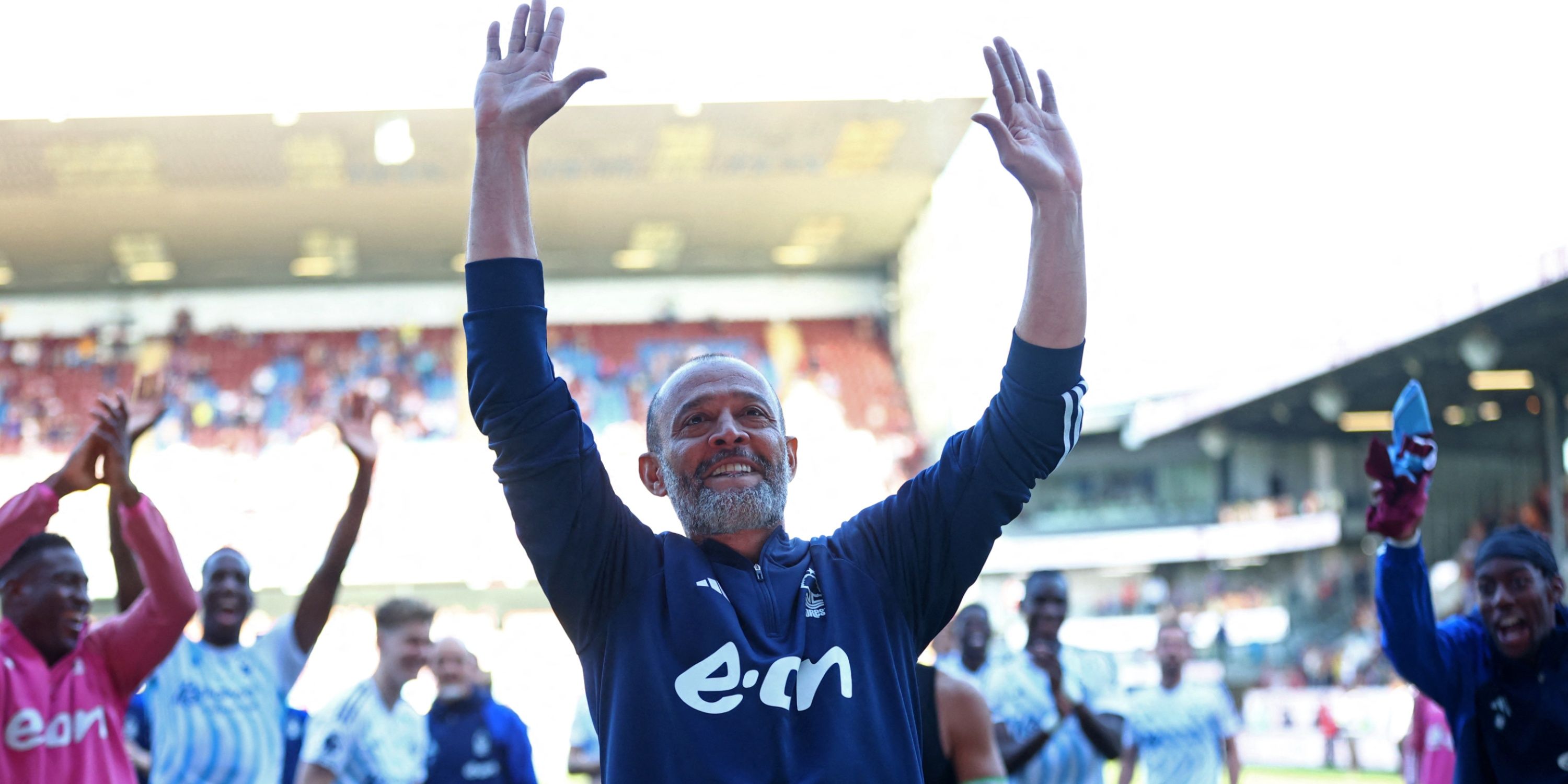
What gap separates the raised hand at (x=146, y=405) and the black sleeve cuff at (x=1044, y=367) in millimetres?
2948

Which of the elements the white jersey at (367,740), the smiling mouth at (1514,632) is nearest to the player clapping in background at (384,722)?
the white jersey at (367,740)

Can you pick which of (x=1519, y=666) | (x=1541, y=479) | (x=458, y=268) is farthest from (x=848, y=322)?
(x=1519, y=666)

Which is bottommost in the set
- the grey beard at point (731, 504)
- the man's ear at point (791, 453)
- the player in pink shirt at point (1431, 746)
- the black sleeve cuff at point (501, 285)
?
the player in pink shirt at point (1431, 746)

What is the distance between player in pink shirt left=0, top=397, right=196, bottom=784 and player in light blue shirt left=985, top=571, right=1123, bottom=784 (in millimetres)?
→ 4160

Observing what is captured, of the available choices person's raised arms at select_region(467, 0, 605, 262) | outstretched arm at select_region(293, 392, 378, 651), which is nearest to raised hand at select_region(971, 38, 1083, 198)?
person's raised arms at select_region(467, 0, 605, 262)

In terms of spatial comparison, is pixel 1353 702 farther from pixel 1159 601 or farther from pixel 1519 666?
pixel 1519 666

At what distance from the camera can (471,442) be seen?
99.9 feet

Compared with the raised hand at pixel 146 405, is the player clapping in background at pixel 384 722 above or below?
below

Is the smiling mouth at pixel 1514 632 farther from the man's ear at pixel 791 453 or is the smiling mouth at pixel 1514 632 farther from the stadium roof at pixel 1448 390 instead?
the stadium roof at pixel 1448 390

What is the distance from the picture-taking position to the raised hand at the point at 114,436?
13.1 feet

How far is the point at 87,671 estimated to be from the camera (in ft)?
13.8

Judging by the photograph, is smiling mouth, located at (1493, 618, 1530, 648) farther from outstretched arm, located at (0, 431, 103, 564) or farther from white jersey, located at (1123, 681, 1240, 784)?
white jersey, located at (1123, 681, 1240, 784)

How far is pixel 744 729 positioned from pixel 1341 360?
21.6 meters

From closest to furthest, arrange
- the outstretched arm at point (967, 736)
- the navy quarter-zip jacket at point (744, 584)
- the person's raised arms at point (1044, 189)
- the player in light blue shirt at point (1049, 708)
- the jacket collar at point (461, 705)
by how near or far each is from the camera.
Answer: the navy quarter-zip jacket at point (744, 584)
the person's raised arms at point (1044, 189)
the outstretched arm at point (967, 736)
the jacket collar at point (461, 705)
the player in light blue shirt at point (1049, 708)
